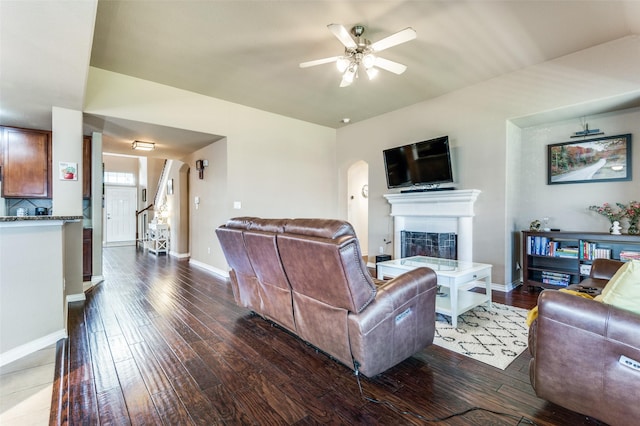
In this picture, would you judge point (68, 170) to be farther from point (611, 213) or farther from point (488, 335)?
point (611, 213)

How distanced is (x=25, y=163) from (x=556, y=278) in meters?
7.59

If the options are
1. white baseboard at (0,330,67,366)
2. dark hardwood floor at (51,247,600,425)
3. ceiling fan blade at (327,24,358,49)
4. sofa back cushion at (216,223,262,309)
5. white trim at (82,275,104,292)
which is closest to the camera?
dark hardwood floor at (51,247,600,425)

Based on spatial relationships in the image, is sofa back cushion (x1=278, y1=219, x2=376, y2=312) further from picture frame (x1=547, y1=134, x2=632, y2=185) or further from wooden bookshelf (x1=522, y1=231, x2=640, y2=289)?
picture frame (x1=547, y1=134, x2=632, y2=185)

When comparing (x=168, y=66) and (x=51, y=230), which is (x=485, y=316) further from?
(x=168, y=66)

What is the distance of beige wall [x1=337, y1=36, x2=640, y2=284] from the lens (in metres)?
3.17

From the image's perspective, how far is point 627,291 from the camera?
1.33 metres

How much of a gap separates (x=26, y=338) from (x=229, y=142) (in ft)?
11.2

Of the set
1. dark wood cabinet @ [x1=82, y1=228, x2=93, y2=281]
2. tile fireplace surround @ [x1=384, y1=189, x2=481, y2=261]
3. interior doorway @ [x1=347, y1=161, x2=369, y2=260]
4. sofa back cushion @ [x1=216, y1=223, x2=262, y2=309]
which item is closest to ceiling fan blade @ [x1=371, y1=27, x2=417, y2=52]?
sofa back cushion @ [x1=216, y1=223, x2=262, y2=309]

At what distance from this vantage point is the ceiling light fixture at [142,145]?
495cm

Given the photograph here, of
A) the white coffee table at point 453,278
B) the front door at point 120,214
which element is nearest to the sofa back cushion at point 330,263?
the white coffee table at point 453,278

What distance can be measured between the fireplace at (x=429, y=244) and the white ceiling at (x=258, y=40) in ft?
7.36

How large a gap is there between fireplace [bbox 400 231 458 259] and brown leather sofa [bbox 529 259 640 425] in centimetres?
302

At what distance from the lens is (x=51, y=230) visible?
239 cm

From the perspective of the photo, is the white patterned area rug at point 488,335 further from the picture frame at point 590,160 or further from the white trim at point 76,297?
the white trim at point 76,297
